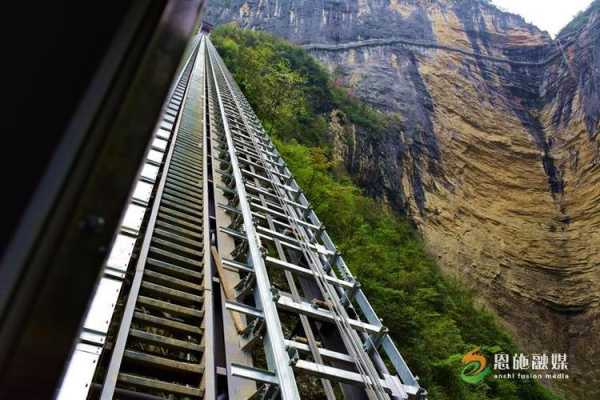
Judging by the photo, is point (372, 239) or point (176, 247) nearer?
point (176, 247)

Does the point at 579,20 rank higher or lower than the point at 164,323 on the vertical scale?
higher

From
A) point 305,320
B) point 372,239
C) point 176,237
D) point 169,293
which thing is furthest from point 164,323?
point 372,239

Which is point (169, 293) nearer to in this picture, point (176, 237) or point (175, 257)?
point (175, 257)

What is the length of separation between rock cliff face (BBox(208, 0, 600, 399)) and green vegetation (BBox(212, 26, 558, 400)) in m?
2.84

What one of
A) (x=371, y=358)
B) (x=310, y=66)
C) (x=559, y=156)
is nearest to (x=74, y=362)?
(x=371, y=358)

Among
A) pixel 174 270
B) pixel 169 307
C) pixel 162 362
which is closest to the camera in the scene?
pixel 162 362

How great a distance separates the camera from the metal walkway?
303 cm

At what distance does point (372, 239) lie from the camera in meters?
11.9

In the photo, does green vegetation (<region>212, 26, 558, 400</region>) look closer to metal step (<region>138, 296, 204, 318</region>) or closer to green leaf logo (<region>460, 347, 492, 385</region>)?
green leaf logo (<region>460, 347, 492, 385</region>)

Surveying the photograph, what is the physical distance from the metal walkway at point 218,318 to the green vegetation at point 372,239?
2.98 m

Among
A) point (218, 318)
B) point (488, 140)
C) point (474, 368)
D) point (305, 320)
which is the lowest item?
point (474, 368)

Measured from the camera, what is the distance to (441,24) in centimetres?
3547

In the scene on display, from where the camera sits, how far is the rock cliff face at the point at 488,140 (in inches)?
758

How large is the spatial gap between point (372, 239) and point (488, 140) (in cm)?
1789
